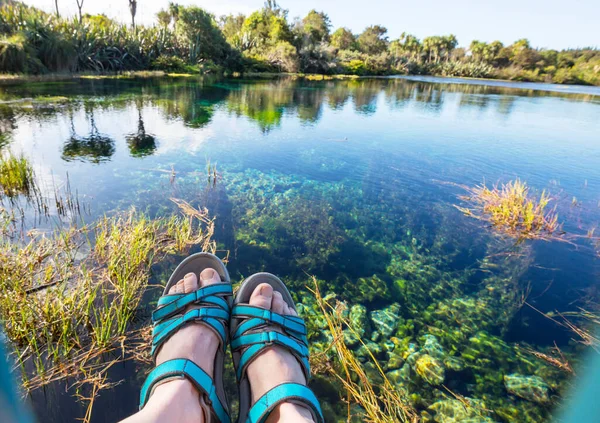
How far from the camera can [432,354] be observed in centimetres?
207

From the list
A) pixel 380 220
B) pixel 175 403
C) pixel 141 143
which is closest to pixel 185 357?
pixel 175 403

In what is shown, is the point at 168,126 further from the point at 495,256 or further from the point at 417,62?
the point at 417,62

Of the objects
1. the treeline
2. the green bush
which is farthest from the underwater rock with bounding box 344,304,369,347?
the green bush

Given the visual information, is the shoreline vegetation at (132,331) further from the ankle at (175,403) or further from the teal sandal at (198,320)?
the ankle at (175,403)

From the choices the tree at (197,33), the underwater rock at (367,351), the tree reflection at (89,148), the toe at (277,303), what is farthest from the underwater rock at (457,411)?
the tree at (197,33)

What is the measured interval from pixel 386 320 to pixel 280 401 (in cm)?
124

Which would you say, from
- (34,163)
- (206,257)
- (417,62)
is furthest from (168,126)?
(417,62)

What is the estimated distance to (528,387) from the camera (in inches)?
74.3

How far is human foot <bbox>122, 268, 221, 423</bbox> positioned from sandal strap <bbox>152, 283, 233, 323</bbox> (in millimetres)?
48

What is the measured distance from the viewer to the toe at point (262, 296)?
1.90 m

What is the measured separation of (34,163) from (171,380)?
509cm

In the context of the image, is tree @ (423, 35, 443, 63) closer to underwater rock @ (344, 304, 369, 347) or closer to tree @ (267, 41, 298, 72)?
tree @ (267, 41, 298, 72)

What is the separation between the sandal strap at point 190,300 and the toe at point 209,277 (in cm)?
7

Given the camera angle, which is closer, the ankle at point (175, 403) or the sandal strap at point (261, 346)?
the ankle at point (175, 403)
